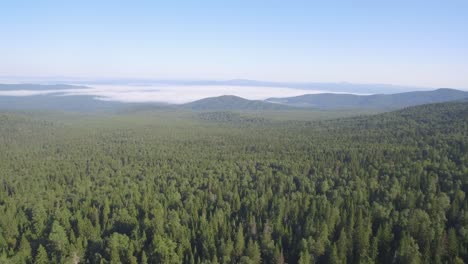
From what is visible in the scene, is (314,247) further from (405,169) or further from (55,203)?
(55,203)

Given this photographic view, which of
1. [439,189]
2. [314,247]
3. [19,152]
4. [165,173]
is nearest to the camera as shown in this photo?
[314,247]

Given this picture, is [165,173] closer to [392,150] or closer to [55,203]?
[55,203]

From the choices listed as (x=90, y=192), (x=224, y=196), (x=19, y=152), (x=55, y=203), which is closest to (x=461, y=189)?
(x=224, y=196)

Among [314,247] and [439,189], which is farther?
[439,189]

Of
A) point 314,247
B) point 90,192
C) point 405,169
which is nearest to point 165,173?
point 90,192

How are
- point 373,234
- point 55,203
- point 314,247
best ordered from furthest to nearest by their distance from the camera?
point 55,203
point 373,234
point 314,247

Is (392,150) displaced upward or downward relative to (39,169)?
upward
